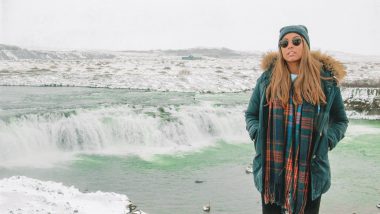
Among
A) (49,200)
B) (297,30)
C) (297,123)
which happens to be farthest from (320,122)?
(49,200)

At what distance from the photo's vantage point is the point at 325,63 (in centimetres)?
370

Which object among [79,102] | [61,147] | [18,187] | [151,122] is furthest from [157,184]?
[79,102]

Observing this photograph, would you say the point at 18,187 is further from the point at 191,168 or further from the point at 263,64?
the point at 263,64

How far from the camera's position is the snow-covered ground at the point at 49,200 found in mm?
7995

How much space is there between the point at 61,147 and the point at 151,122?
418 centimetres

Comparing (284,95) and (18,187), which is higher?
Result: (284,95)

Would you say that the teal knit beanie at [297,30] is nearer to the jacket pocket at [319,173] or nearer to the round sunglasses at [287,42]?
the round sunglasses at [287,42]

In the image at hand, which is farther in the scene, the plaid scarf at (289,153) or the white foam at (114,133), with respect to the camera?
the white foam at (114,133)

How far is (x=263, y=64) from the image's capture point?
3840 millimetres

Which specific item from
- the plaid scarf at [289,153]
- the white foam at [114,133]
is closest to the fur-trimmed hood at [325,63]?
the plaid scarf at [289,153]

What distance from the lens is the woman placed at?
11.7 ft

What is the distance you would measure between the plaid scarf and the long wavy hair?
0.17ft

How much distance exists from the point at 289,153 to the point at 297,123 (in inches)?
10.0

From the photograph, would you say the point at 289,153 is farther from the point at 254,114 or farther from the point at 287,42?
the point at 287,42
